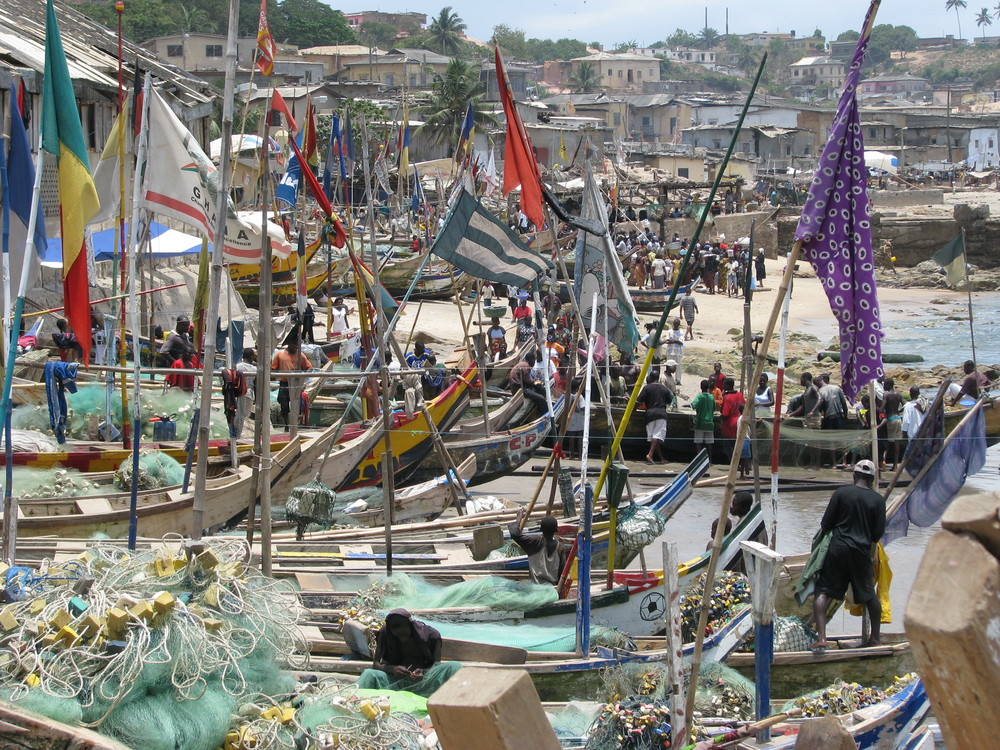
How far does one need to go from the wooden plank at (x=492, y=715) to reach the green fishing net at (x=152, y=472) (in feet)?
31.9

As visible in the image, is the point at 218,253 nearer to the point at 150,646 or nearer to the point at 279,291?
the point at 150,646

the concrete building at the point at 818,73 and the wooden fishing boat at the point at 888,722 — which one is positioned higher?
the concrete building at the point at 818,73

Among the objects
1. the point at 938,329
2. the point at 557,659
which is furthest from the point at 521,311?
the point at 557,659

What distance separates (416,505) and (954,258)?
933 centimetres

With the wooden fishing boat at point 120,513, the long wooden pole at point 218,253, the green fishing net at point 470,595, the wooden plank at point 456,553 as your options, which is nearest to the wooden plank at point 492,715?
the long wooden pole at point 218,253

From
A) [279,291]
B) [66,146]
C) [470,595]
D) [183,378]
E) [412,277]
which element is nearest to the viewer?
[66,146]

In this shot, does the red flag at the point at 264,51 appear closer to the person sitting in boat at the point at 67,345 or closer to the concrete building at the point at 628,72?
the person sitting in boat at the point at 67,345

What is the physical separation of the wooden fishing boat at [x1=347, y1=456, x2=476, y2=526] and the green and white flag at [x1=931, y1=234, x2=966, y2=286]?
8390 millimetres

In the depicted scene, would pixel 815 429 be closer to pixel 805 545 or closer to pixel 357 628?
pixel 805 545

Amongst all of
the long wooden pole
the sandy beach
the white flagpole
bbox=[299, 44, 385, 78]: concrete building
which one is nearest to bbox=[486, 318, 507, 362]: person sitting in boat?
the sandy beach

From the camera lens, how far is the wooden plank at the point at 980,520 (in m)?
1.35

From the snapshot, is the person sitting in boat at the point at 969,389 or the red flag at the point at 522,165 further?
the person sitting in boat at the point at 969,389

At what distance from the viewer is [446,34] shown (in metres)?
114

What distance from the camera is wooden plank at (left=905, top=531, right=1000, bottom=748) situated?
131 centimetres
